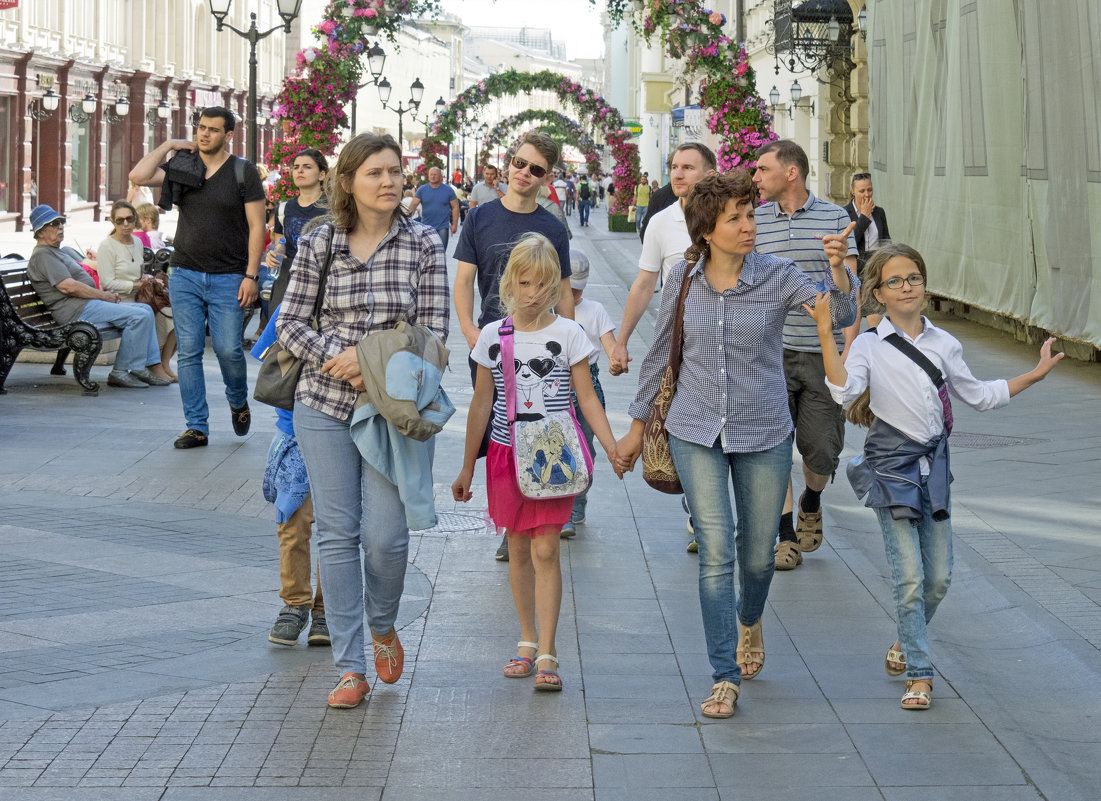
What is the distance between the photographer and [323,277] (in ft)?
17.3

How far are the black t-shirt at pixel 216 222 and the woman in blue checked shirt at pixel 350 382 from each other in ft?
15.5

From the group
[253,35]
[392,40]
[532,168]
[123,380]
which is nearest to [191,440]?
[123,380]

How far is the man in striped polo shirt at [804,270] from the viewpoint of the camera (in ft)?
22.4

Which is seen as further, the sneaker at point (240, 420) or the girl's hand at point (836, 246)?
the sneaker at point (240, 420)

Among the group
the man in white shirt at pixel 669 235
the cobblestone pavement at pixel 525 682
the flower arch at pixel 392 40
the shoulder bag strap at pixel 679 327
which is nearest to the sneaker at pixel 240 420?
the cobblestone pavement at pixel 525 682

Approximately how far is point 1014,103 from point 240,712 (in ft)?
41.1

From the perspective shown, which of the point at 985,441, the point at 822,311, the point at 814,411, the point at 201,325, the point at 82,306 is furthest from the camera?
the point at 82,306

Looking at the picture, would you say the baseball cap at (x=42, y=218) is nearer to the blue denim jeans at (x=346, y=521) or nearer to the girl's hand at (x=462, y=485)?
the girl's hand at (x=462, y=485)

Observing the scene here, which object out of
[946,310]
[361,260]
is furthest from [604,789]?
[946,310]

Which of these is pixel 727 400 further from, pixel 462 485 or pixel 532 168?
pixel 532 168

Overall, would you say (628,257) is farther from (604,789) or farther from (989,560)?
(604,789)

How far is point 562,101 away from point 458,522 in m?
44.7

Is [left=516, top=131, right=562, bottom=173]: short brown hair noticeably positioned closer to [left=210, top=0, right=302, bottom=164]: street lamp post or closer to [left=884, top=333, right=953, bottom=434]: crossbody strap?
[left=884, top=333, right=953, bottom=434]: crossbody strap

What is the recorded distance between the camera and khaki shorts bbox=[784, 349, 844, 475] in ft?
23.1
